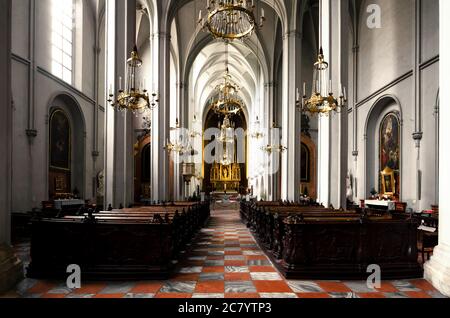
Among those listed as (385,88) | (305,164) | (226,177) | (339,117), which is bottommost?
(226,177)

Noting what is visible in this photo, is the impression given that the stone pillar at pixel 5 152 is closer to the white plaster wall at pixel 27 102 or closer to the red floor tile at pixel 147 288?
the red floor tile at pixel 147 288

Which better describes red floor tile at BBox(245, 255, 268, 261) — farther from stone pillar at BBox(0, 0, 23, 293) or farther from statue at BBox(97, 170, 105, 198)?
statue at BBox(97, 170, 105, 198)

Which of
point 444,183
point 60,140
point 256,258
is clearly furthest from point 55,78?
point 444,183

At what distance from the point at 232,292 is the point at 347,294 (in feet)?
→ 5.14

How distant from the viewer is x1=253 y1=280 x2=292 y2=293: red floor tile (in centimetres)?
536

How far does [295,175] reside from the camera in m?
16.5

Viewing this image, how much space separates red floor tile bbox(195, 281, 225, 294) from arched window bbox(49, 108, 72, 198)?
38.2 feet

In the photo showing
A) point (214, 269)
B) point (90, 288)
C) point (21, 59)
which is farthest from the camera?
point (21, 59)

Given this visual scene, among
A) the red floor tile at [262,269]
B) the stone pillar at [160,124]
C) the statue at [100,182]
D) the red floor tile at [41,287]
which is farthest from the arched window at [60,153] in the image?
the red floor tile at [262,269]

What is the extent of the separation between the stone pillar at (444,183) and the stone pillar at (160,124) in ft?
41.0

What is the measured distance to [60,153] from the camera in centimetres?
1645

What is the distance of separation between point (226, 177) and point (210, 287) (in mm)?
35955

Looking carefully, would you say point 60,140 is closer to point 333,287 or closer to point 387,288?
point 333,287

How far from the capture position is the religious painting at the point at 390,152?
52.6ft
